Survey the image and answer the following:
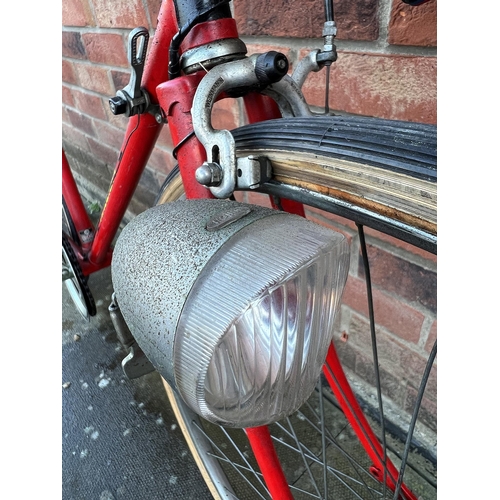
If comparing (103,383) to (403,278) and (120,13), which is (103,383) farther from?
(120,13)

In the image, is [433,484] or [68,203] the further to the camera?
[68,203]

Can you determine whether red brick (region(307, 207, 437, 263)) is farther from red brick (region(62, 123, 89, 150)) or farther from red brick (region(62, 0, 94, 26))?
red brick (region(62, 123, 89, 150))

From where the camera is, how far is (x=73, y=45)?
126 centimetres

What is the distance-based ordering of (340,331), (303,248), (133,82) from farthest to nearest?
(340,331)
(133,82)
(303,248)

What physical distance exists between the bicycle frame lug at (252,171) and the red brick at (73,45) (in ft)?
3.84

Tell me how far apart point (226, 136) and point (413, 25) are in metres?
0.33

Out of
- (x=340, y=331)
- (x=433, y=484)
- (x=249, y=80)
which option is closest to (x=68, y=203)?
(x=340, y=331)

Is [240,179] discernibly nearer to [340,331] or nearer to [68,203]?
[340,331]

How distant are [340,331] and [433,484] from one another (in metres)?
0.31

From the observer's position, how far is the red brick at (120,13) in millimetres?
916

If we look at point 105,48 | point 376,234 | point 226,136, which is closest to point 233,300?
point 226,136

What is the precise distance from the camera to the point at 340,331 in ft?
2.80

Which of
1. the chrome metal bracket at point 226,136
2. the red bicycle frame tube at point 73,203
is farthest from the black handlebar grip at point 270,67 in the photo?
the red bicycle frame tube at point 73,203

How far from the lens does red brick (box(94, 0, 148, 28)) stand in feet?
3.00
